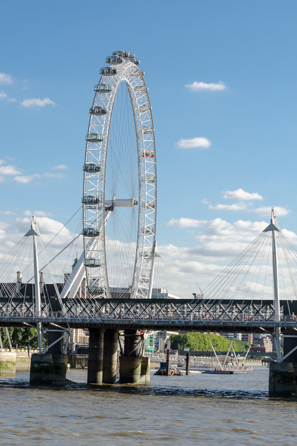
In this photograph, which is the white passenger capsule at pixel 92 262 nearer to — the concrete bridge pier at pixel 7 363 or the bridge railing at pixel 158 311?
the bridge railing at pixel 158 311

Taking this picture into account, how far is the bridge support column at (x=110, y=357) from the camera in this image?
6975 cm

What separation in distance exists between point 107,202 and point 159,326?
34.5m

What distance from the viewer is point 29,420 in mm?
38156

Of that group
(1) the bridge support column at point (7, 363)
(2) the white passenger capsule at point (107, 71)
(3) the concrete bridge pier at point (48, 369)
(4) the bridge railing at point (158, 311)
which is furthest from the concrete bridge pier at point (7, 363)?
(2) the white passenger capsule at point (107, 71)

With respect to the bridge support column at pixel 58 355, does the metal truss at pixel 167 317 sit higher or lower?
higher

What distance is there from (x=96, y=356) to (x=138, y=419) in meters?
29.4

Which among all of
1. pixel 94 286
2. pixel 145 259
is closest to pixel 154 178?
pixel 145 259

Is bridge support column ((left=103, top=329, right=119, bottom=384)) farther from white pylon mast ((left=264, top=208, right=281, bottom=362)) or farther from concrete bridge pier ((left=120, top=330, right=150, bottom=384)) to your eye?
white pylon mast ((left=264, top=208, right=281, bottom=362))

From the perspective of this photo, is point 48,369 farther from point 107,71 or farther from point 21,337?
point 21,337

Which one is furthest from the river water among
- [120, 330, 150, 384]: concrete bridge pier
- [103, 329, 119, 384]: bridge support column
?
[120, 330, 150, 384]: concrete bridge pier

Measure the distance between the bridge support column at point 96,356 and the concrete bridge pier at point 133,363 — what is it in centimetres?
349

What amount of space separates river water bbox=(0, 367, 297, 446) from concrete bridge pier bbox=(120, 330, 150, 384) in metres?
13.2

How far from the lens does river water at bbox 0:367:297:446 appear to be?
109 feet

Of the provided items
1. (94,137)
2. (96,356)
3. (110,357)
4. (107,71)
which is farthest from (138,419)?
(107,71)
